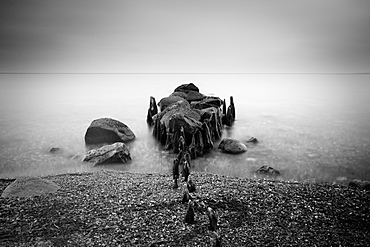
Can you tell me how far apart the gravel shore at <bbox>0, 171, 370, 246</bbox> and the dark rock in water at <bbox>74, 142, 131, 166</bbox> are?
Answer: 2.86 meters

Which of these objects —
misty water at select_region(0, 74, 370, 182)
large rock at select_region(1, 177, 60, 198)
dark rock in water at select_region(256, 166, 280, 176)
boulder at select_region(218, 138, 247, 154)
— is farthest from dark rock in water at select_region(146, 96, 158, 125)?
large rock at select_region(1, 177, 60, 198)

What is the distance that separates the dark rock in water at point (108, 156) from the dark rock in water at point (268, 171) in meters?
4.73

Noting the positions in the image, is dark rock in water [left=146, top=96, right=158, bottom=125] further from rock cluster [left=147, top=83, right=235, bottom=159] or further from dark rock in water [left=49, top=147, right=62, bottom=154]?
dark rock in water [left=49, top=147, right=62, bottom=154]

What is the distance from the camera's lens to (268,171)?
8.92 m

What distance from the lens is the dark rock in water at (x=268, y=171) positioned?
29.0ft

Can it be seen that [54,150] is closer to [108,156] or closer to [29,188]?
[108,156]

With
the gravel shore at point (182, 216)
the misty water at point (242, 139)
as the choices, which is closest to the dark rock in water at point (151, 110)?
the misty water at point (242, 139)

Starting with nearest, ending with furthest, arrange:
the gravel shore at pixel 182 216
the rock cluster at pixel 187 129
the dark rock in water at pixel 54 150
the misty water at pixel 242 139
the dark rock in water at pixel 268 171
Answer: the gravel shore at pixel 182 216 → the dark rock in water at pixel 268 171 → the misty water at pixel 242 139 → the rock cluster at pixel 187 129 → the dark rock in water at pixel 54 150

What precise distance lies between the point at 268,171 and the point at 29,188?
686 centimetres

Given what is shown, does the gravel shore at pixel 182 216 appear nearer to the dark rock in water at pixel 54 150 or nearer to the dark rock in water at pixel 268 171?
the dark rock in water at pixel 268 171

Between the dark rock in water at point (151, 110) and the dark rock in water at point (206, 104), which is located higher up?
the dark rock in water at point (206, 104)

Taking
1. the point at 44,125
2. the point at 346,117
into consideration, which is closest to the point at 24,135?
the point at 44,125

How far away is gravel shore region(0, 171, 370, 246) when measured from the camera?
4.55 metres

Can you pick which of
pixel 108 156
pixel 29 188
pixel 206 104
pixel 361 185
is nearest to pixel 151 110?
pixel 206 104
